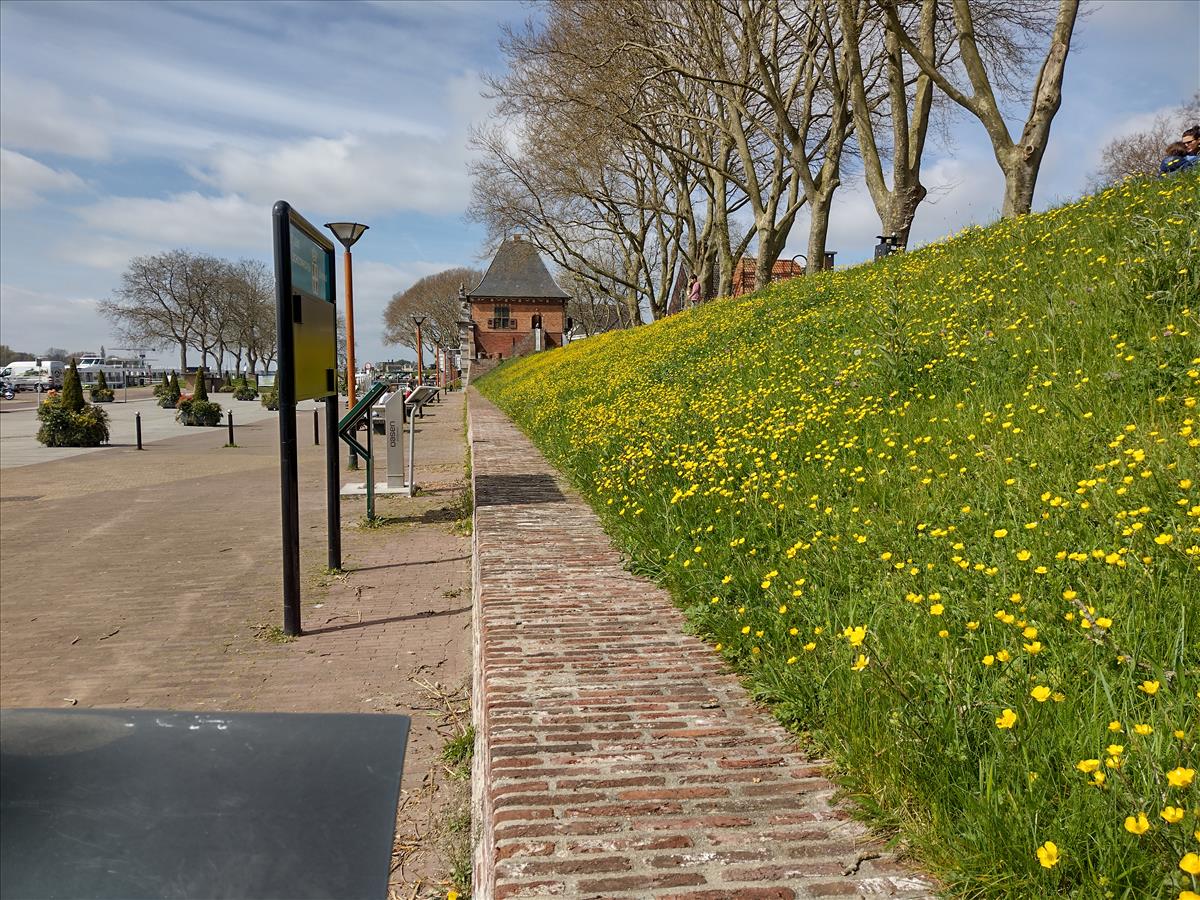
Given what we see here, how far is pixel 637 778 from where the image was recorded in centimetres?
233

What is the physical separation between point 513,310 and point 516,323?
1.14 metres

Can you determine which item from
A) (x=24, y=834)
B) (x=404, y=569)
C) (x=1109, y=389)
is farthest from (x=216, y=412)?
(x=1109, y=389)

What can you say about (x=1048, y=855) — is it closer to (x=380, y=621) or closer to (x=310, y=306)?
(x=380, y=621)

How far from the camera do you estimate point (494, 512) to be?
6.57 m

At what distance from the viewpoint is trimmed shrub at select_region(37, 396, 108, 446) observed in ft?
66.6

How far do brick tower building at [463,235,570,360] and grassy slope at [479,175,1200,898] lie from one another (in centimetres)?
5916

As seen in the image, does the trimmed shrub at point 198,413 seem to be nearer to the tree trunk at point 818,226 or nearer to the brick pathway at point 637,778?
the tree trunk at point 818,226

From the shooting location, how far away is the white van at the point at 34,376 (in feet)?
213

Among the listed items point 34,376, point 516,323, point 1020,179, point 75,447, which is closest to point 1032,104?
point 1020,179

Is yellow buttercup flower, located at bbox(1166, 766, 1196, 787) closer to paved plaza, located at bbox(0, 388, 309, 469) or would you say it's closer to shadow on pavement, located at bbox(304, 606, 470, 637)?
shadow on pavement, located at bbox(304, 606, 470, 637)

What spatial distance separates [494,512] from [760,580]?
11.1ft

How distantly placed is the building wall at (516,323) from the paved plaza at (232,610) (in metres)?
53.3

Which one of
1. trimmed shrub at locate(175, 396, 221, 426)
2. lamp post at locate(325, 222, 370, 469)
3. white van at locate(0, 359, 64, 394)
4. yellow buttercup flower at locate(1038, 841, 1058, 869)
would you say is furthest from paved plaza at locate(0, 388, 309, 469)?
white van at locate(0, 359, 64, 394)

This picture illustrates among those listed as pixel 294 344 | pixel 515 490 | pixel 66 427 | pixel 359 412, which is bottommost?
pixel 515 490
